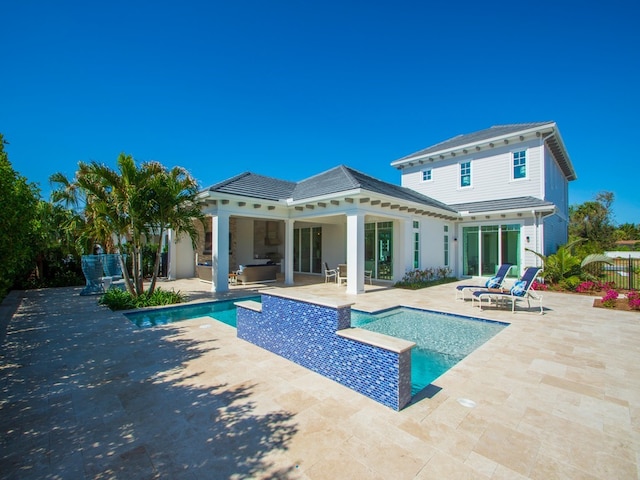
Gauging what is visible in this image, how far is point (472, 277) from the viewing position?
16859 millimetres

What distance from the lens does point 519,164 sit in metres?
16.2

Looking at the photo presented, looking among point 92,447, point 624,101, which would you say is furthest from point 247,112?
point 624,101

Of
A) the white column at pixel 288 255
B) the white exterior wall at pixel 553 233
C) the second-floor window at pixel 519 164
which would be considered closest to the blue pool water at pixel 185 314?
the white column at pixel 288 255

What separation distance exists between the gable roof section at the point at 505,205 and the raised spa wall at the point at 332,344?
13.9 m

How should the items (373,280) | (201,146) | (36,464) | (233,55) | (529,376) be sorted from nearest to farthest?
(36,464), (529,376), (233,55), (373,280), (201,146)

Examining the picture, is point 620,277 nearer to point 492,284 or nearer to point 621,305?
point 621,305

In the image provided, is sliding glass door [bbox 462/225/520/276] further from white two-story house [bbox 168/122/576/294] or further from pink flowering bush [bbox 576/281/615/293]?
pink flowering bush [bbox 576/281/615/293]

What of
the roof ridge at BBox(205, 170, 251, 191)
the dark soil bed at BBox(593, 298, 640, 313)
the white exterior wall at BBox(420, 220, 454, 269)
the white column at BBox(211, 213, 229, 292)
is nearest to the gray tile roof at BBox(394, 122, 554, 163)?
the white exterior wall at BBox(420, 220, 454, 269)

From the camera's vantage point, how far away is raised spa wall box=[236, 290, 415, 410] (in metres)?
3.50

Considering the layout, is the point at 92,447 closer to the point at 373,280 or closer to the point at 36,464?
the point at 36,464

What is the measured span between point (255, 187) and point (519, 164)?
14.7 m

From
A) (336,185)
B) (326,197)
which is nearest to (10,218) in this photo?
(326,197)

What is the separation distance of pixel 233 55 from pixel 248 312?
1240 centimetres

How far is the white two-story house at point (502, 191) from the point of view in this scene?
14.7 metres
